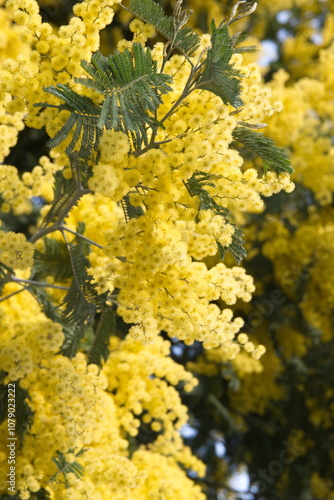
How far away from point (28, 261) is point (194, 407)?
3.94 m

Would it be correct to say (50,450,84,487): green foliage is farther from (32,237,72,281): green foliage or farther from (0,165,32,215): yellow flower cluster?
(0,165,32,215): yellow flower cluster

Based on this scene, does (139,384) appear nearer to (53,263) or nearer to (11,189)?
(53,263)

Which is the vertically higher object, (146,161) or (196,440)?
(146,161)

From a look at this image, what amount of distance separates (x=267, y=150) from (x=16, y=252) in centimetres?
114

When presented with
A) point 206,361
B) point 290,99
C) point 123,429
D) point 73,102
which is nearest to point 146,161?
point 73,102

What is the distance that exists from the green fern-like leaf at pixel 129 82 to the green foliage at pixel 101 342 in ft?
4.81

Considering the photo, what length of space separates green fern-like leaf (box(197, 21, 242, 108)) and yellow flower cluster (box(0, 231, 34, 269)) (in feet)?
3.14

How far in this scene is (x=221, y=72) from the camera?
2406 mm

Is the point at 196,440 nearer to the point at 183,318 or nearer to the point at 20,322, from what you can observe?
the point at 20,322

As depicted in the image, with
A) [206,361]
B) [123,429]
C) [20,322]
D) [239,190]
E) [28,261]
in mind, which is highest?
[239,190]

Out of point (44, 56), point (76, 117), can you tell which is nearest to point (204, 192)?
point (76, 117)

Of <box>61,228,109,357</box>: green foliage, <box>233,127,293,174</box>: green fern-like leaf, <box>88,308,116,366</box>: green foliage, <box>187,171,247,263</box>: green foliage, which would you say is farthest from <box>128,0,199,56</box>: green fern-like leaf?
<box>88,308,116,366</box>: green foliage

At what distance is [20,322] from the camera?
11.7ft

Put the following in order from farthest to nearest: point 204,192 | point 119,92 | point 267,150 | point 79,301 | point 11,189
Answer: point 11,189, point 79,301, point 267,150, point 204,192, point 119,92
